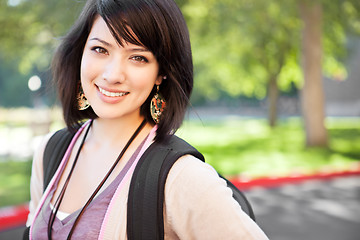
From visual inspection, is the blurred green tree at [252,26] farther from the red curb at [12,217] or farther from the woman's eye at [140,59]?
the woman's eye at [140,59]

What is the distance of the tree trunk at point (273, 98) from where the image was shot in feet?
73.8

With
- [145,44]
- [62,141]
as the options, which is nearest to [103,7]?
[145,44]

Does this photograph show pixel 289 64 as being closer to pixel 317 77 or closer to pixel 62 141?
pixel 317 77

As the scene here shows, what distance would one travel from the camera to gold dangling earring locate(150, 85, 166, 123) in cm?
161

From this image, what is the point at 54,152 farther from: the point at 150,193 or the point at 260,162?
the point at 260,162

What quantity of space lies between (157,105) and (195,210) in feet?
1.84

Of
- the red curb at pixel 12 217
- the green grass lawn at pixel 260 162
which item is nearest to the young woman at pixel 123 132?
the red curb at pixel 12 217

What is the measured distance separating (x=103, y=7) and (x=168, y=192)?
29.0 inches

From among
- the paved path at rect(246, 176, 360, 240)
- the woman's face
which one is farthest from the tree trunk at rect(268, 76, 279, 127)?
the woman's face

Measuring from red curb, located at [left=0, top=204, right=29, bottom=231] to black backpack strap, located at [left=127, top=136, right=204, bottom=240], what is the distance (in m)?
4.58

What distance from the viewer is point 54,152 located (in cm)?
172

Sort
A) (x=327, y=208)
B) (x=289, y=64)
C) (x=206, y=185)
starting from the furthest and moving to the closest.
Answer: (x=289, y=64) < (x=327, y=208) < (x=206, y=185)

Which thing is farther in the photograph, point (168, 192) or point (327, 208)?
point (327, 208)

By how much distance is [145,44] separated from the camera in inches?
55.9
